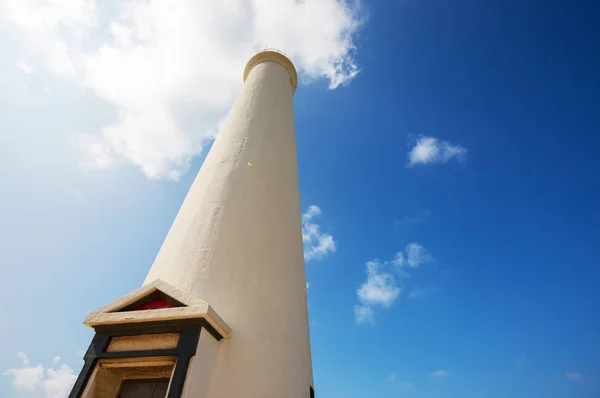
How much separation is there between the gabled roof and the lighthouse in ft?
0.04

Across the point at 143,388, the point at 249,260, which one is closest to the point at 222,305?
the point at 249,260

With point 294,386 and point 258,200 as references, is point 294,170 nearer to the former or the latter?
point 258,200

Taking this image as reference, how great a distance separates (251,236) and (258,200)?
0.67m

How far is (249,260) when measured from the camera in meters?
4.39

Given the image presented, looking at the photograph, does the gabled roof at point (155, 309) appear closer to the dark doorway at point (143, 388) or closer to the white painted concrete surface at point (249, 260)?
the white painted concrete surface at point (249, 260)

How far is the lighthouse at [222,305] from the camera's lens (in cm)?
345

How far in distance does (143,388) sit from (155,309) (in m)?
0.95

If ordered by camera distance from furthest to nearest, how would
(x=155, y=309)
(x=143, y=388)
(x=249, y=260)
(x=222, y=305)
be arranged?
(x=249, y=260) → (x=222, y=305) → (x=143, y=388) → (x=155, y=309)

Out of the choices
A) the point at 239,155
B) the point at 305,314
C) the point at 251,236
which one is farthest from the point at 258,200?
the point at 305,314

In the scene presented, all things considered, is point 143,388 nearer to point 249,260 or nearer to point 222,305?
point 222,305

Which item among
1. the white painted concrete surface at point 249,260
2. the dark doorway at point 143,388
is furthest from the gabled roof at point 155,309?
the dark doorway at point 143,388

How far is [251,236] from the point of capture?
15.2 ft

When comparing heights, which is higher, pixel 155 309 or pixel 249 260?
pixel 249 260

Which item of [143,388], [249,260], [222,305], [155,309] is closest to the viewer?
[155,309]
